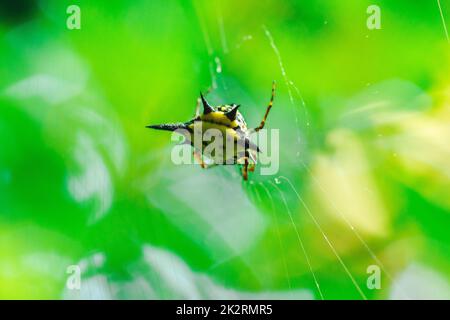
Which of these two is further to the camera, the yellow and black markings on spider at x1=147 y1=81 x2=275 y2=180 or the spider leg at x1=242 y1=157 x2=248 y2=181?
the spider leg at x1=242 y1=157 x2=248 y2=181

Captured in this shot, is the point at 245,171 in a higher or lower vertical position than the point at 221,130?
lower

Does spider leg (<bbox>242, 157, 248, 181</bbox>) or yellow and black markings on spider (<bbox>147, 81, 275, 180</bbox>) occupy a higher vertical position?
yellow and black markings on spider (<bbox>147, 81, 275, 180</bbox>)

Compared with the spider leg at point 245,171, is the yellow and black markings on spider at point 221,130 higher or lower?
higher

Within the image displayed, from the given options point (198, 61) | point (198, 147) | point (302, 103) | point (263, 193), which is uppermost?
point (198, 61)

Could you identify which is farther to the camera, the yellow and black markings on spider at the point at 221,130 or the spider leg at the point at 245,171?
the spider leg at the point at 245,171

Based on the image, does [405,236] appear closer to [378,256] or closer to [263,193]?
[378,256]

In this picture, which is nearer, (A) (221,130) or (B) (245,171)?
(A) (221,130)
